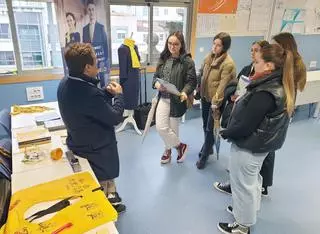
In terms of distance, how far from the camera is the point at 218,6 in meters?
3.88

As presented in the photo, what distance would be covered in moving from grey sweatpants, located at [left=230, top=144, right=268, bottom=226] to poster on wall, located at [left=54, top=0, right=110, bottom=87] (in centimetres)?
194

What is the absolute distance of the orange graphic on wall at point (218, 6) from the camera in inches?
150

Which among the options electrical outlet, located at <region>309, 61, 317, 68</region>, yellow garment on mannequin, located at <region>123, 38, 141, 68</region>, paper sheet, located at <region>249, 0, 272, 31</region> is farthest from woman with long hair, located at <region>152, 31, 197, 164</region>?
electrical outlet, located at <region>309, 61, 317, 68</region>

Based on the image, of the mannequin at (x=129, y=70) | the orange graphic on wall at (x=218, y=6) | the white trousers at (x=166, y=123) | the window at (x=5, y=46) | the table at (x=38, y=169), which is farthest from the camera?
the orange graphic on wall at (x=218, y=6)

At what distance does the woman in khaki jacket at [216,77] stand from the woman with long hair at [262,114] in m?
0.79

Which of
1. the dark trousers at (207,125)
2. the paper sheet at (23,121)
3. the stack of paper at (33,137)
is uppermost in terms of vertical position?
the stack of paper at (33,137)

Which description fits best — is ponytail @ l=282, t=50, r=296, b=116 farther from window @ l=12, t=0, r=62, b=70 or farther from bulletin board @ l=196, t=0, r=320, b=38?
window @ l=12, t=0, r=62, b=70

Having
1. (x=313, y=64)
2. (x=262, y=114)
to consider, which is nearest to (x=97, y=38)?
Answer: (x=262, y=114)

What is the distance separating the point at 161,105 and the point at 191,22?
6.04ft

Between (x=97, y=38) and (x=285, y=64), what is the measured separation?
237cm

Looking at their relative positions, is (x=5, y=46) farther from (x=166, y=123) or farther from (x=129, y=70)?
(x=166, y=123)

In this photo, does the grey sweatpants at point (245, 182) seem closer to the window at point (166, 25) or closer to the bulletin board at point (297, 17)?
the window at point (166, 25)

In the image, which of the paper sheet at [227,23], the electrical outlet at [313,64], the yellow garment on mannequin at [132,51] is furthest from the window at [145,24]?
the electrical outlet at [313,64]

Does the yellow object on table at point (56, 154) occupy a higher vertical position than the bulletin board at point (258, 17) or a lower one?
lower
